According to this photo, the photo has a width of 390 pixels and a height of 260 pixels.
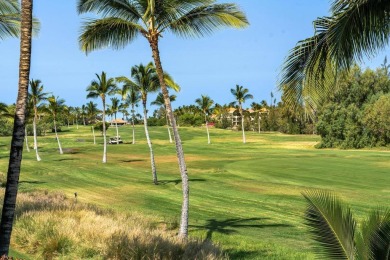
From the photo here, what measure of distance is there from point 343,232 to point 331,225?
0.53 feet

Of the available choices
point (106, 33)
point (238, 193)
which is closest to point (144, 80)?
point (238, 193)

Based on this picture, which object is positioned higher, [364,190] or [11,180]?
[11,180]

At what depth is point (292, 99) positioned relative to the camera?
693cm

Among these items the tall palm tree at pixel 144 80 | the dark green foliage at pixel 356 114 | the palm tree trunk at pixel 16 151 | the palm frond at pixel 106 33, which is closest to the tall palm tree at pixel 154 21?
the palm frond at pixel 106 33

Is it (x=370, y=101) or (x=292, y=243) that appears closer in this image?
(x=292, y=243)

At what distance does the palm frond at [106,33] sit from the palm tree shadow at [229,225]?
7676 millimetres

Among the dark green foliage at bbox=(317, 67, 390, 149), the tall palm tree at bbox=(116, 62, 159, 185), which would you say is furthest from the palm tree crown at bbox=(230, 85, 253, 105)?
the tall palm tree at bbox=(116, 62, 159, 185)

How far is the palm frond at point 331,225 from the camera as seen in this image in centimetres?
505

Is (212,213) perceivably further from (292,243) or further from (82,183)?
(82,183)

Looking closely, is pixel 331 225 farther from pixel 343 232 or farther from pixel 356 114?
pixel 356 114

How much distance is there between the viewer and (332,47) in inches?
247

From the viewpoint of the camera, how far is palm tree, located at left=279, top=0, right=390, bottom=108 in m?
6.12

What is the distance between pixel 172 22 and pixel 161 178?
2344 cm

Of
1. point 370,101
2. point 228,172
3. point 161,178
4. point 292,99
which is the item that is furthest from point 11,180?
point 370,101
